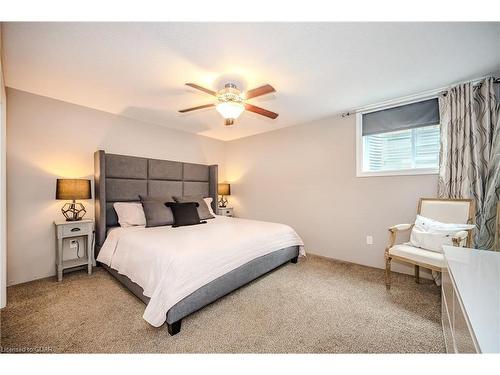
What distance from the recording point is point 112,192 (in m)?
3.03

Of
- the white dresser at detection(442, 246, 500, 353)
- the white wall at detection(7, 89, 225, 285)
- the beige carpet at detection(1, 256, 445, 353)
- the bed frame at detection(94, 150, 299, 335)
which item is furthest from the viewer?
the white wall at detection(7, 89, 225, 285)

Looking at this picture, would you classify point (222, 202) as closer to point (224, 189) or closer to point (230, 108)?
point (224, 189)

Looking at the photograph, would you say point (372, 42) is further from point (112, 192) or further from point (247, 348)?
point (112, 192)

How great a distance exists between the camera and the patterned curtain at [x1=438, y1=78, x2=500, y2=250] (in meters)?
2.09

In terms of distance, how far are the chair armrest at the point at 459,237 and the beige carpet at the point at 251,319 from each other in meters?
0.63

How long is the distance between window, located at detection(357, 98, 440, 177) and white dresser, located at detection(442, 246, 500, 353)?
68.4 inches

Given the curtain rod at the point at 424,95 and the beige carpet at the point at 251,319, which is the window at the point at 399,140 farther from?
the beige carpet at the point at 251,319

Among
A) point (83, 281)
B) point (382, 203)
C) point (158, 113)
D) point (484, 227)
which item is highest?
point (158, 113)

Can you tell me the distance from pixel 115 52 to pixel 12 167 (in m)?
1.97

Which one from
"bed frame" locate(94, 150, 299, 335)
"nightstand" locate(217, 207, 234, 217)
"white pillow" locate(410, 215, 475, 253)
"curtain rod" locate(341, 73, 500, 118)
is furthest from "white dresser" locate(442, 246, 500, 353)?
"nightstand" locate(217, 207, 234, 217)

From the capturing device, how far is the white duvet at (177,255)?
1582 millimetres

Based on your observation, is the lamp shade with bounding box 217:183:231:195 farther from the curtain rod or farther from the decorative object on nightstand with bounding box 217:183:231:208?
the curtain rod

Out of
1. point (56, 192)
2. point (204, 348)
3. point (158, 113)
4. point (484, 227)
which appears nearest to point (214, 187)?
point (158, 113)

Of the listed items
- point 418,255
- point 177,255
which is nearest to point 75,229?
point 177,255
